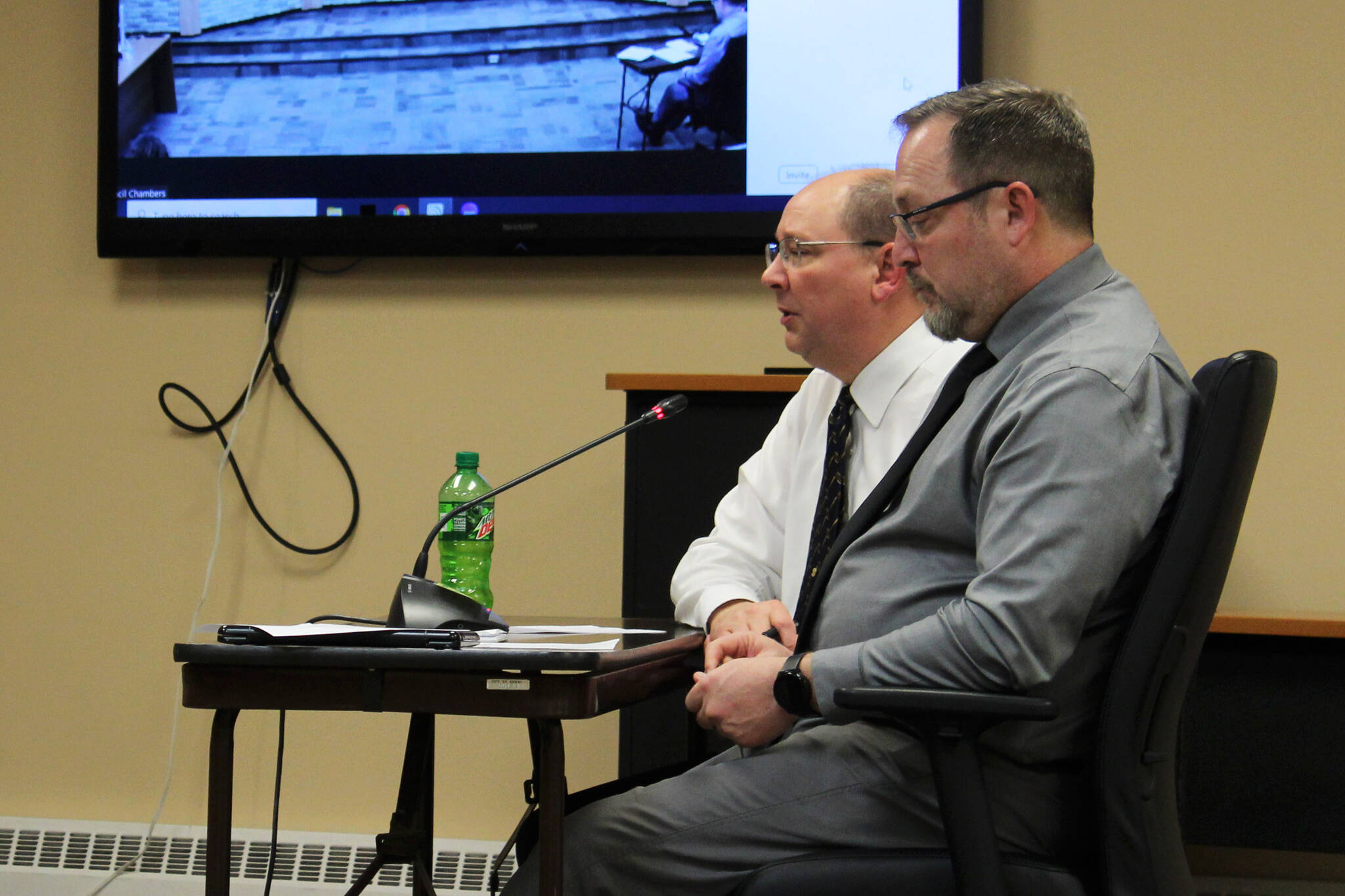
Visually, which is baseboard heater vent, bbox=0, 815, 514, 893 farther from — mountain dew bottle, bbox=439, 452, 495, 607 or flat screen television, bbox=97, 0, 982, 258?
flat screen television, bbox=97, 0, 982, 258

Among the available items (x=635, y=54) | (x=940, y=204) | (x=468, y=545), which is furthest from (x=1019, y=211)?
(x=635, y=54)

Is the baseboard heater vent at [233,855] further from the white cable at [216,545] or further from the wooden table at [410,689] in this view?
the wooden table at [410,689]

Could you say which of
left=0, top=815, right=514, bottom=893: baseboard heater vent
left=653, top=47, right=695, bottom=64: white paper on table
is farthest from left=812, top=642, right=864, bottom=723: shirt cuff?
left=653, top=47, right=695, bottom=64: white paper on table

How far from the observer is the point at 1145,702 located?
0.98m

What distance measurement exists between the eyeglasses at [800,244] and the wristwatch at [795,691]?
0.84m

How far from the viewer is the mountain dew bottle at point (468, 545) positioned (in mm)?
1805

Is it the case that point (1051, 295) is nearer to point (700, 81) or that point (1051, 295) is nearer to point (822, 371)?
point (822, 371)

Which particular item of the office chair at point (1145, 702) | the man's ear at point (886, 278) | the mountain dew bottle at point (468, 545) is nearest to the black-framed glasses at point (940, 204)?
the office chair at point (1145, 702)

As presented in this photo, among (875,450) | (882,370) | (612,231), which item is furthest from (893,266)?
(612,231)

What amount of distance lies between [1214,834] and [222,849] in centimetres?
151

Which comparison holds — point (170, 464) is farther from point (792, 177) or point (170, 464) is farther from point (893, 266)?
point (893, 266)

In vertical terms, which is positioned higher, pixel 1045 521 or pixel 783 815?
pixel 1045 521

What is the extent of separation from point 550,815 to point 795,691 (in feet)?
0.84

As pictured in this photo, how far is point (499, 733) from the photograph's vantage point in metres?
2.50
